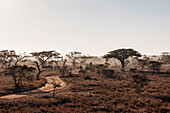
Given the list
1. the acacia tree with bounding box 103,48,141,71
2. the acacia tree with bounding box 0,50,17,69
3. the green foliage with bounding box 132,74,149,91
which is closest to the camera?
the green foliage with bounding box 132,74,149,91

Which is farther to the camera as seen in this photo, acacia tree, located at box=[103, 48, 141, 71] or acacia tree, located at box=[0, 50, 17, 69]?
acacia tree, located at box=[0, 50, 17, 69]

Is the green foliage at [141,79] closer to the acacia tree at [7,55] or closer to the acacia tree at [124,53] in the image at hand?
the acacia tree at [124,53]

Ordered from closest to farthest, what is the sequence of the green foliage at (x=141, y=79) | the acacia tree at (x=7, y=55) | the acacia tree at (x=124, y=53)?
the green foliage at (x=141, y=79), the acacia tree at (x=124, y=53), the acacia tree at (x=7, y=55)

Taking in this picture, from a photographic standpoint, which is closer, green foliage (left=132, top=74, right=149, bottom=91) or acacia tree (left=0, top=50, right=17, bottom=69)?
green foliage (left=132, top=74, right=149, bottom=91)

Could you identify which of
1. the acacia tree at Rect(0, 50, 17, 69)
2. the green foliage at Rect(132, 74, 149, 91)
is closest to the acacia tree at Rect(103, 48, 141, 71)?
the green foliage at Rect(132, 74, 149, 91)

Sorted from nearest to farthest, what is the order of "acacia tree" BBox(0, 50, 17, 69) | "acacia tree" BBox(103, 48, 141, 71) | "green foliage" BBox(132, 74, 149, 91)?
1. "green foliage" BBox(132, 74, 149, 91)
2. "acacia tree" BBox(103, 48, 141, 71)
3. "acacia tree" BBox(0, 50, 17, 69)

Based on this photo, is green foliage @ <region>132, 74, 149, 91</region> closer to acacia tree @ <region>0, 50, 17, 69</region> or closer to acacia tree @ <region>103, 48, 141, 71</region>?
acacia tree @ <region>103, 48, 141, 71</region>

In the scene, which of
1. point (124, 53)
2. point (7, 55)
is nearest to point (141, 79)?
point (124, 53)

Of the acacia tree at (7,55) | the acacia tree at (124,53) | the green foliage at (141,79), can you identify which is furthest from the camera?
the acacia tree at (7,55)

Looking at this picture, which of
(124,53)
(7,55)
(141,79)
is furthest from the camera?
(7,55)

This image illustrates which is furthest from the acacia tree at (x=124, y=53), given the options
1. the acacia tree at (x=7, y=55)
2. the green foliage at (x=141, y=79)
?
the acacia tree at (x=7, y=55)

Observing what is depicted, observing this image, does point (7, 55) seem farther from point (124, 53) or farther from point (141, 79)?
point (141, 79)

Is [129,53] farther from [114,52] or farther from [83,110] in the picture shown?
[83,110]

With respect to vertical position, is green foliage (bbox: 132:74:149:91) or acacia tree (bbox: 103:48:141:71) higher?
acacia tree (bbox: 103:48:141:71)
